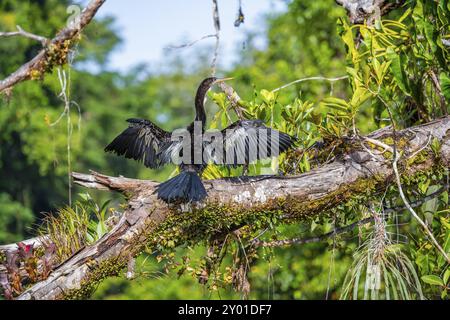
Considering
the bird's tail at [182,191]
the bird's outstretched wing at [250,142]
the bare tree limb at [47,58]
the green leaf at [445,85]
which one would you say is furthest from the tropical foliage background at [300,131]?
the bird's tail at [182,191]

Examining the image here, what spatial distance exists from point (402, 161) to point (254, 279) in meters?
5.11

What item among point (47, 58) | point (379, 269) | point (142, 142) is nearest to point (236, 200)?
point (379, 269)

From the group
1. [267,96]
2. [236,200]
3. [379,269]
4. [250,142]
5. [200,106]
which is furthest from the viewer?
[200,106]

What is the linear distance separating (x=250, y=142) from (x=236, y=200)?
412mm

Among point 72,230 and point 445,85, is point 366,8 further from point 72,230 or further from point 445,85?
point 72,230

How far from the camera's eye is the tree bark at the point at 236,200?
2.75m

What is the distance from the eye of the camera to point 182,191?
2.81 meters

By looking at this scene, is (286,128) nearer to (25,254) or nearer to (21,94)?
(25,254)

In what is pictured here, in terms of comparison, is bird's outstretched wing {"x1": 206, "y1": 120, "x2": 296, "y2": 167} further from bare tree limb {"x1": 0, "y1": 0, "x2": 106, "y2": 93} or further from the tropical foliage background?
bare tree limb {"x1": 0, "y1": 0, "x2": 106, "y2": 93}

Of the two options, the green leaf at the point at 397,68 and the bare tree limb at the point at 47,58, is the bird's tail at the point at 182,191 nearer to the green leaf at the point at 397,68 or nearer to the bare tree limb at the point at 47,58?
the green leaf at the point at 397,68

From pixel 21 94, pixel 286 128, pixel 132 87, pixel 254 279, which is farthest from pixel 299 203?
pixel 132 87

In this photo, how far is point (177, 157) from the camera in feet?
12.1

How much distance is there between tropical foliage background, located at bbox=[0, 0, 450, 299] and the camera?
3.13 metres
